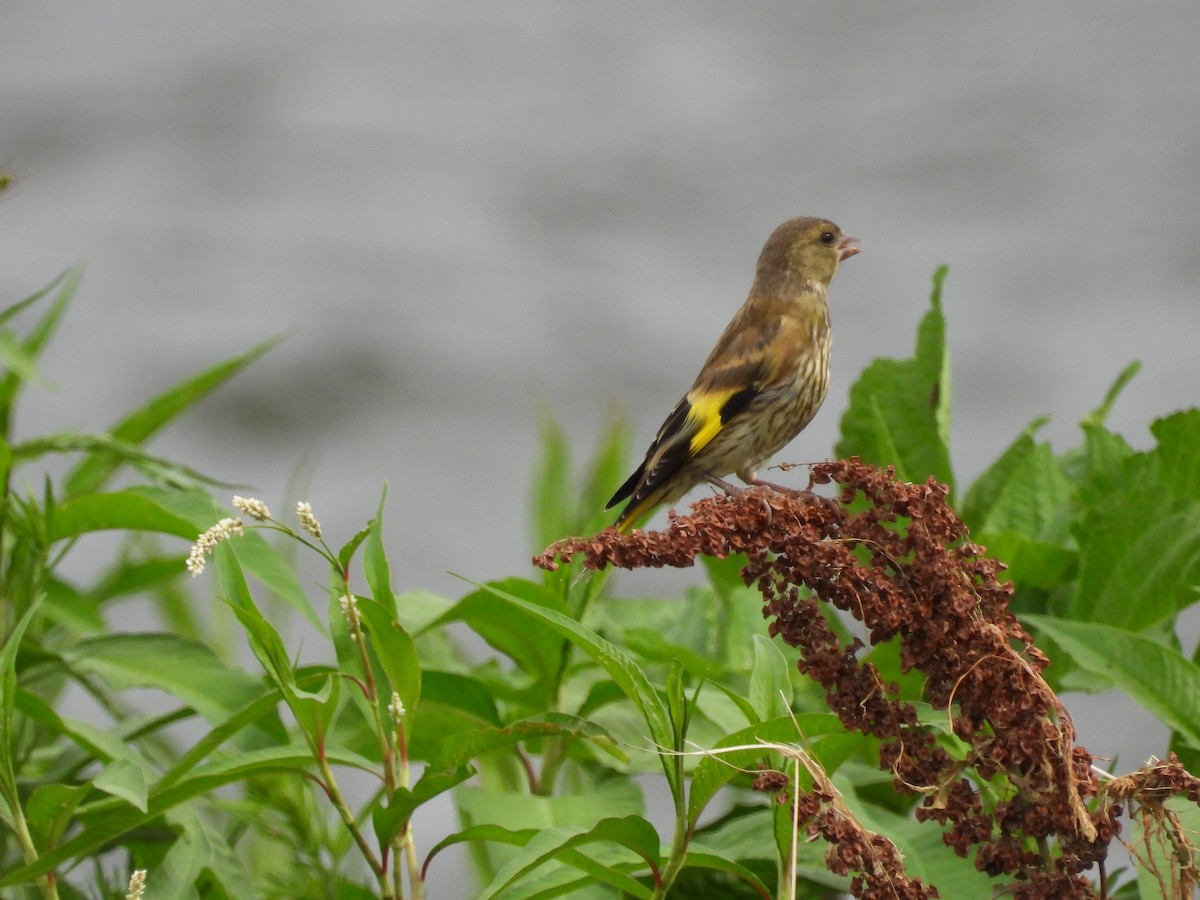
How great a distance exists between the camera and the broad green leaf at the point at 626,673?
1858 millimetres

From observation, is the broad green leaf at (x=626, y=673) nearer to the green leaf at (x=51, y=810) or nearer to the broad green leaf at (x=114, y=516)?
the green leaf at (x=51, y=810)

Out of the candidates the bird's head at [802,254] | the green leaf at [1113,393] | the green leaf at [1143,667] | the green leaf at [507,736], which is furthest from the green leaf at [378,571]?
the bird's head at [802,254]

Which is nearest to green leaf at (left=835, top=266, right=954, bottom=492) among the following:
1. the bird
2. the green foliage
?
the green foliage

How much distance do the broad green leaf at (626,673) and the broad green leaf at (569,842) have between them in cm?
7

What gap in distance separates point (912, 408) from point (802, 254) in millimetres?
1197

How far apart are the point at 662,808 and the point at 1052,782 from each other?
8.27ft

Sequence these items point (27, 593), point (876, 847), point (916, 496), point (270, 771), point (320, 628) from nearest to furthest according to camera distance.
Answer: point (876, 847)
point (916, 496)
point (270, 771)
point (320, 628)
point (27, 593)

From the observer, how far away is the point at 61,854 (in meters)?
2.08

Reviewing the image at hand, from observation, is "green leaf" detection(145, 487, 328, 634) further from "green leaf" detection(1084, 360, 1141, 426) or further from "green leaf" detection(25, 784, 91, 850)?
"green leaf" detection(1084, 360, 1141, 426)

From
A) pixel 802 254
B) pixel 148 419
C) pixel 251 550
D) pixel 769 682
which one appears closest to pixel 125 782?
pixel 251 550

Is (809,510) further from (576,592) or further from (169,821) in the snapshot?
(169,821)

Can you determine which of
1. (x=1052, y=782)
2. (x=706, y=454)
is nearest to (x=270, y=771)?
(x=1052, y=782)

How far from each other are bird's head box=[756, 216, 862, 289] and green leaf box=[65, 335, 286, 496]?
1.45 meters

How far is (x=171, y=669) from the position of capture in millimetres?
2623
